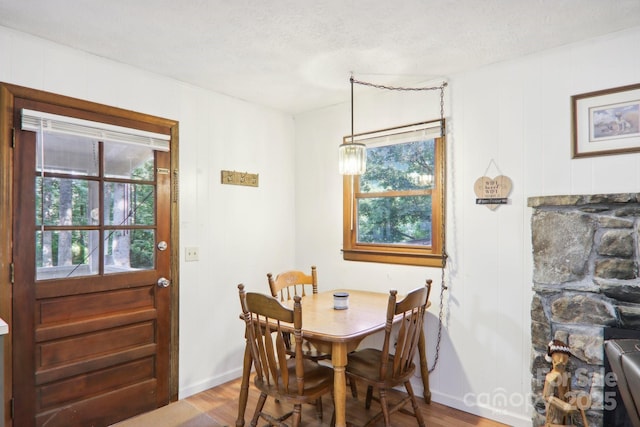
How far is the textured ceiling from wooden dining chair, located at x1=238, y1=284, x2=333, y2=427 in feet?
4.74

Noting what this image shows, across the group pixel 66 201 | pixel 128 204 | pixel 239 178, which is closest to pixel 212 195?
pixel 239 178

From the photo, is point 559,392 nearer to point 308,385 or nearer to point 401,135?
point 308,385

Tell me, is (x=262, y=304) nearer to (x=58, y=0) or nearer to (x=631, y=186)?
(x=58, y=0)

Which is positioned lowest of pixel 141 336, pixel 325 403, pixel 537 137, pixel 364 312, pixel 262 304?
pixel 325 403

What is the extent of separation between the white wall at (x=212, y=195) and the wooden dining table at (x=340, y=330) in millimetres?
734

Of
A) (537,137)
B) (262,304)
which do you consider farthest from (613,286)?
(262,304)

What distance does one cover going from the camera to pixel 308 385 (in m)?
2.05

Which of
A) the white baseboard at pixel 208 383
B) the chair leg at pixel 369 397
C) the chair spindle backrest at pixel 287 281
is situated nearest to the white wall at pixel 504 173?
the chair leg at pixel 369 397

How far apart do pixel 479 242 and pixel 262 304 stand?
5.04ft

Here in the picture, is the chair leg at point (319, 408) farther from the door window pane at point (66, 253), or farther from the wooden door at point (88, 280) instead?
the door window pane at point (66, 253)

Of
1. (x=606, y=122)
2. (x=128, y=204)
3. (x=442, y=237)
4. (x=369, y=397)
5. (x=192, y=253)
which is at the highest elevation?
(x=606, y=122)

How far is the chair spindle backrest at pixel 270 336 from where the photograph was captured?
6.35 ft

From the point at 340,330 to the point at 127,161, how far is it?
178cm

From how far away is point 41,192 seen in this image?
7.18ft
